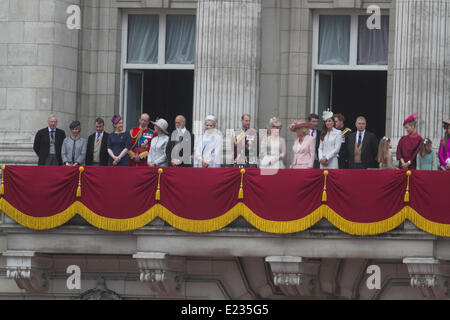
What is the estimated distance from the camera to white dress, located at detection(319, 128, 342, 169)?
44312mm

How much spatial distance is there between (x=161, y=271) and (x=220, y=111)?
4915mm

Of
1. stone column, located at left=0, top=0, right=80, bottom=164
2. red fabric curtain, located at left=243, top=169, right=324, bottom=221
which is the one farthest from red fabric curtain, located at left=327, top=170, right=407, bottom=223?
stone column, located at left=0, top=0, right=80, bottom=164

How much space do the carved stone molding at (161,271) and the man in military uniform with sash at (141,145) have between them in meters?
2.72

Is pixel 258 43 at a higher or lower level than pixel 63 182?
higher

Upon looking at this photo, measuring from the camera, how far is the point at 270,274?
1790 inches

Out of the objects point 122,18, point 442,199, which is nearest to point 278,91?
point 122,18

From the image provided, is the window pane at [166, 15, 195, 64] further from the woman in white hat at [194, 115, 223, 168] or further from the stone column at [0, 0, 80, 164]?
the woman in white hat at [194, 115, 223, 168]

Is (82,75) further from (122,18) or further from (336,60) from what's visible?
(336,60)

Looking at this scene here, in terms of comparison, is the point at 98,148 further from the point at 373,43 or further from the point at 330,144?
the point at 373,43

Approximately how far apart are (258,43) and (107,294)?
25.3ft

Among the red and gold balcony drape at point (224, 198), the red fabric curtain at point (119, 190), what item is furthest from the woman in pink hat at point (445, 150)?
the red fabric curtain at point (119, 190)

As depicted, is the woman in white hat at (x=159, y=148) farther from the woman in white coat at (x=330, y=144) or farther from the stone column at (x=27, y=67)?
the stone column at (x=27, y=67)

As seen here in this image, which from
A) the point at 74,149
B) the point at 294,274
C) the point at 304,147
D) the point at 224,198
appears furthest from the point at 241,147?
the point at 74,149

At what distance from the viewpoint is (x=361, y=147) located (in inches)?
1753
